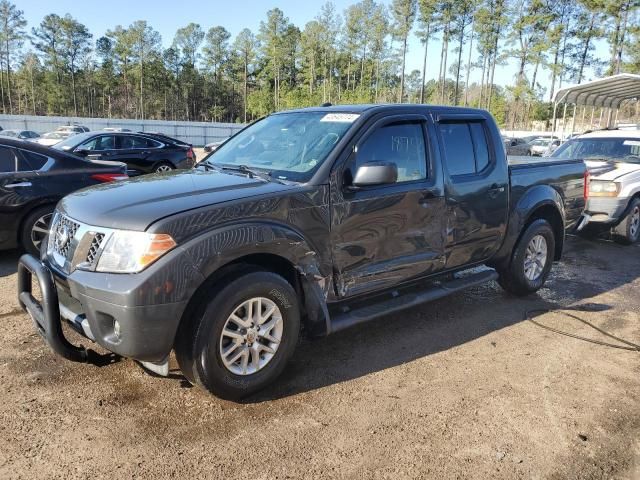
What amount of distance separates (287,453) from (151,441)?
30.1 inches

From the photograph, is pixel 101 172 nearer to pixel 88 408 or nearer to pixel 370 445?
pixel 88 408

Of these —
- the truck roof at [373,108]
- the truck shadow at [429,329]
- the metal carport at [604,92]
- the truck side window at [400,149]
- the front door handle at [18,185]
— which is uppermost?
the metal carport at [604,92]

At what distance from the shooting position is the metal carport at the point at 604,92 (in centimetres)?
1521

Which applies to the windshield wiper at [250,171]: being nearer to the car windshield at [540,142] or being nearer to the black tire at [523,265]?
the black tire at [523,265]

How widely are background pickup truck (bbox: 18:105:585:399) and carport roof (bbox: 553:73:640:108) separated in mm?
12729

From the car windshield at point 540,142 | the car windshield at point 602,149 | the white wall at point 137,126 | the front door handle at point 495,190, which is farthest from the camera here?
the white wall at point 137,126

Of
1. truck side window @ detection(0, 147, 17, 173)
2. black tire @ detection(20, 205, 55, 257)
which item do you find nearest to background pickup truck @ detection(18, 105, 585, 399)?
black tire @ detection(20, 205, 55, 257)

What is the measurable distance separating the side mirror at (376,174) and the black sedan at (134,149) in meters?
9.26

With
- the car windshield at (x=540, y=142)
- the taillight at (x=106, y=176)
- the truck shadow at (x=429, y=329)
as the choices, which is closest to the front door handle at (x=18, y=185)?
the taillight at (x=106, y=176)

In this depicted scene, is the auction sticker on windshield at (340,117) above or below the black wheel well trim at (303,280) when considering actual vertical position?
above

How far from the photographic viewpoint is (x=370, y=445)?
2.90m

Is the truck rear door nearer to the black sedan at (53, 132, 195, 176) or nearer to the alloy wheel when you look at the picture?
the alloy wheel

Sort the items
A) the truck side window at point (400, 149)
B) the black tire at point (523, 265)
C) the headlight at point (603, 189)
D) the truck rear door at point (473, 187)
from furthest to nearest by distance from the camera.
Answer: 1. the headlight at point (603, 189)
2. the black tire at point (523, 265)
3. the truck rear door at point (473, 187)
4. the truck side window at point (400, 149)

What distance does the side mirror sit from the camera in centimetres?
350
